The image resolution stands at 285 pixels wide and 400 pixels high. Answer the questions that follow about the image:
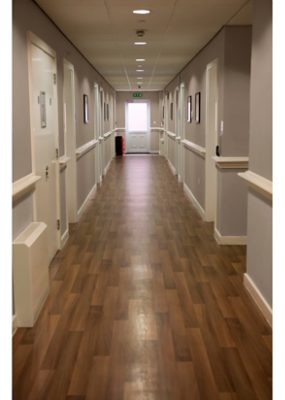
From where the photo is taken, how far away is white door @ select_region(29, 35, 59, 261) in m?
4.96

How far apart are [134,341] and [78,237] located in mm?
3608

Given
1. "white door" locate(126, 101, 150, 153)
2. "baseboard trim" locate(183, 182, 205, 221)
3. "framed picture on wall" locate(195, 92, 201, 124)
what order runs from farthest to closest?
"white door" locate(126, 101, 150, 153)
"framed picture on wall" locate(195, 92, 201, 124)
"baseboard trim" locate(183, 182, 205, 221)

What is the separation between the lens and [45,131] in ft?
18.4

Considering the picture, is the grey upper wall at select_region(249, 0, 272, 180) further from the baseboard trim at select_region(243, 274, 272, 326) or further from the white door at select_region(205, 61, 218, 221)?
the white door at select_region(205, 61, 218, 221)

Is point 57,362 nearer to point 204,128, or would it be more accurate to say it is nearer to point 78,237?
point 78,237

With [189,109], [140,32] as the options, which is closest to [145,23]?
[140,32]

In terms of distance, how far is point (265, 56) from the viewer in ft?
14.0

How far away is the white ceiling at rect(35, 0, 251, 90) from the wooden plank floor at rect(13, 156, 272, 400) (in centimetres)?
272

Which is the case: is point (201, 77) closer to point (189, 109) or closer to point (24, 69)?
point (189, 109)

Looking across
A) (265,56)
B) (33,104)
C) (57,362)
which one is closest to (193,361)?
(57,362)

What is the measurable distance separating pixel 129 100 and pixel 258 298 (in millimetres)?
19491

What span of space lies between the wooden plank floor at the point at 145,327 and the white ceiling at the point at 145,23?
2.72 metres

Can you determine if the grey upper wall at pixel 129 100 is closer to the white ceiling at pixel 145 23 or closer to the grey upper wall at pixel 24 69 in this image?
the white ceiling at pixel 145 23

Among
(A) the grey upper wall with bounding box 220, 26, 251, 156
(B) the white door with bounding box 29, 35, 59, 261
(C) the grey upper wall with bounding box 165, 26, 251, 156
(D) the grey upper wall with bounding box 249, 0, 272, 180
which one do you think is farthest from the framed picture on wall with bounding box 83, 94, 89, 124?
(D) the grey upper wall with bounding box 249, 0, 272, 180
